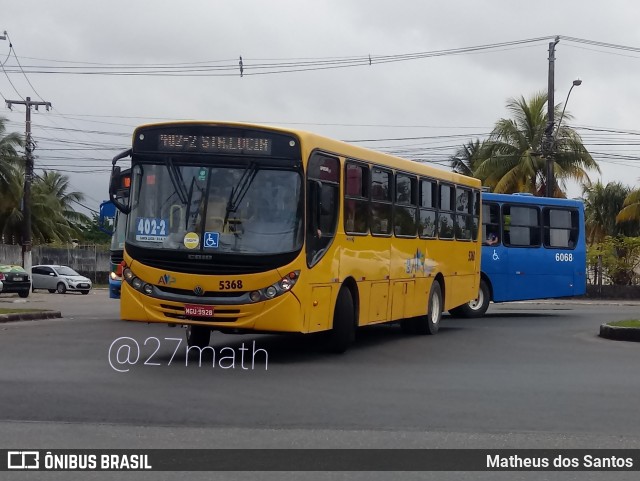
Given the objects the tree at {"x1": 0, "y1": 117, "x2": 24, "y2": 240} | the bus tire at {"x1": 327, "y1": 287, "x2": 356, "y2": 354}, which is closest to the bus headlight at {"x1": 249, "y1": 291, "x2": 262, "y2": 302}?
the bus tire at {"x1": 327, "y1": 287, "x2": 356, "y2": 354}

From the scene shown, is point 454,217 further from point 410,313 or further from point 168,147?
point 168,147

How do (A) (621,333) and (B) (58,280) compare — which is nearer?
(A) (621,333)

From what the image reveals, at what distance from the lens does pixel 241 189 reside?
13617mm

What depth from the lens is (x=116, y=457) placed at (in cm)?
780

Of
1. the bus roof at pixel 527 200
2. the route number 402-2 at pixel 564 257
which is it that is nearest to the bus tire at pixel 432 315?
the bus roof at pixel 527 200

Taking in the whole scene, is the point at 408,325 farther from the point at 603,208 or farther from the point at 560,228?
the point at 603,208

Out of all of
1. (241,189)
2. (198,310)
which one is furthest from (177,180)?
(198,310)

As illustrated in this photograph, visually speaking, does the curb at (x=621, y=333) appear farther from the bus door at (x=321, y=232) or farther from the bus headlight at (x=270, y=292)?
the bus headlight at (x=270, y=292)

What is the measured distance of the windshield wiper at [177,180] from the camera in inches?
541

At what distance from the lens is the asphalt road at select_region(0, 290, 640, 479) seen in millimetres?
8711

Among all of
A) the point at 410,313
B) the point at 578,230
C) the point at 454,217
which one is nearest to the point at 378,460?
the point at 410,313

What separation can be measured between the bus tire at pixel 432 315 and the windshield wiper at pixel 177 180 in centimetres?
662

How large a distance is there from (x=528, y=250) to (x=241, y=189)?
44.6 feet

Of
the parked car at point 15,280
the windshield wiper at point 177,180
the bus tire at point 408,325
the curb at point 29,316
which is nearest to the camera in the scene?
the windshield wiper at point 177,180
